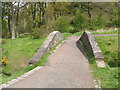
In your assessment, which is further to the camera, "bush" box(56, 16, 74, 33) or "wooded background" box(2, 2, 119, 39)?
"wooded background" box(2, 2, 119, 39)

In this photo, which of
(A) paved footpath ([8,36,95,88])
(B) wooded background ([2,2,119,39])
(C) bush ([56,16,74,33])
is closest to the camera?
(A) paved footpath ([8,36,95,88])

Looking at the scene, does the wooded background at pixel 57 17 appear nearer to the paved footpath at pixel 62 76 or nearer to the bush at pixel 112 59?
the bush at pixel 112 59

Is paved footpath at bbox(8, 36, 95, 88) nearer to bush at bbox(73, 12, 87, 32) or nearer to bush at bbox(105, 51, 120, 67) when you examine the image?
bush at bbox(105, 51, 120, 67)

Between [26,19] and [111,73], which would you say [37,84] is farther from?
[26,19]

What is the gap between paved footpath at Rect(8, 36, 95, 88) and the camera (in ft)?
16.1

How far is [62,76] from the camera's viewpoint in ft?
18.9

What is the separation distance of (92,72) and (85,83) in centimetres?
126

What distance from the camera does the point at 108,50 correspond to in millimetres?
10234

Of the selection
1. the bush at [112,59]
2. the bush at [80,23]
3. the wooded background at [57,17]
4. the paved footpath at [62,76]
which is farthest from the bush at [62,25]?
the paved footpath at [62,76]

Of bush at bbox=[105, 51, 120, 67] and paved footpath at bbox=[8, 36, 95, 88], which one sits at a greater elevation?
paved footpath at bbox=[8, 36, 95, 88]

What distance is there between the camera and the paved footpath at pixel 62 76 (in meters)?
4.90

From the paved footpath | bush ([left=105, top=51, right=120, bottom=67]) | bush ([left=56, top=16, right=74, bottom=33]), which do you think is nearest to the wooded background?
bush ([left=56, top=16, right=74, bottom=33])

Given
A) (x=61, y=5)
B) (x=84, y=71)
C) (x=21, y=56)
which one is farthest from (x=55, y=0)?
(x=84, y=71)

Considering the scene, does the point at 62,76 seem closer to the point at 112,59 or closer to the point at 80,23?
the point at 112,59
